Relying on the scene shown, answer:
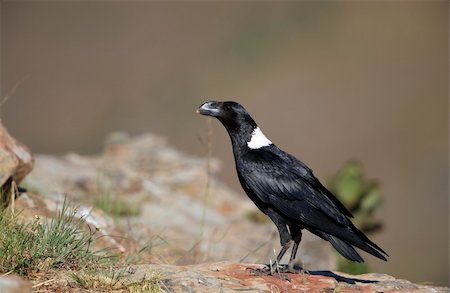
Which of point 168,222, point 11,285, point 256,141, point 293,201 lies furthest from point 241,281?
point 168,222

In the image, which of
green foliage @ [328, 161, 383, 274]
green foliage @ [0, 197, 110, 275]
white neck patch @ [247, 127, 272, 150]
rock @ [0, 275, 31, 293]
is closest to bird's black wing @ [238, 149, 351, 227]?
white neck patch @ [247, 127, 272, 150]

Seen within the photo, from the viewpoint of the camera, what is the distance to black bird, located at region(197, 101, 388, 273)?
630 cm

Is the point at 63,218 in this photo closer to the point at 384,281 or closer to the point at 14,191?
the point at 14,191

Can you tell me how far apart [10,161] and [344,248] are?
2941 mm

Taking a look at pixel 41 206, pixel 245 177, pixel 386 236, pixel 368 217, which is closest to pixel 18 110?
pixel 386 236

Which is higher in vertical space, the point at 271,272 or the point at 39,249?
the point at 271,272

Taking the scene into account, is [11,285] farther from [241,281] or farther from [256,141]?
[256,141]

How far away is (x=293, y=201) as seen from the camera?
21.0 ft

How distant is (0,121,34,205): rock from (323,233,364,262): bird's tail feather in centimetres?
273

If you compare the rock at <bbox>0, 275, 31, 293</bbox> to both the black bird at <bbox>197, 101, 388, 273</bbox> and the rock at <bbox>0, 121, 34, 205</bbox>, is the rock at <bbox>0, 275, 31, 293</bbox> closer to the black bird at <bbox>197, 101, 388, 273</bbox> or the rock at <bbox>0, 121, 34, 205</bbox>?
the black bird at <bbox>197, 101, 388, 273</bbox>

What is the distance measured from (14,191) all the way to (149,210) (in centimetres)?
292

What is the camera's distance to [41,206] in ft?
25.0

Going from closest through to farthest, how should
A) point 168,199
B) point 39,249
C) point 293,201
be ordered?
point 39,249 → point 293,201 → point 168,199

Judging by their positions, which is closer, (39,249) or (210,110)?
(39,249)
